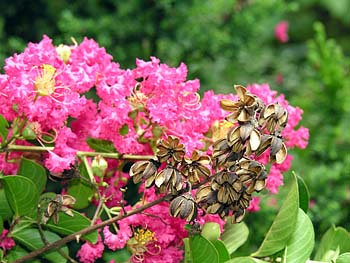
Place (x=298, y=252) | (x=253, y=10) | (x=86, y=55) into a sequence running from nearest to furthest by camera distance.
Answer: (x=298, y=252)
(x=86, y=55)
(x=253, y=10)

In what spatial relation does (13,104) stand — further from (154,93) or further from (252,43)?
(252,43)

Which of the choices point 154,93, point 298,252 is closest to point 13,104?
point 154,93

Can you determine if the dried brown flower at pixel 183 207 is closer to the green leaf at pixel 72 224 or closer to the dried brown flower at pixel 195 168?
the dried brown flower at pixel 195 168

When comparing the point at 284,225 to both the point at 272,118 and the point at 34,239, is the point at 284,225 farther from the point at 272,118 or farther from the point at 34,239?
the point at 34,239

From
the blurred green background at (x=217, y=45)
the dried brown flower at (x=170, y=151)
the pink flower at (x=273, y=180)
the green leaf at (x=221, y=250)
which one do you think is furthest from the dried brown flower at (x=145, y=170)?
the blurred green background at (x=217, y=45)

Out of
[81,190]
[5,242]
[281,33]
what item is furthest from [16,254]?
[281,33]

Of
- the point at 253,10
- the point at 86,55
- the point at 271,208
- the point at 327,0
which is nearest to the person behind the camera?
the point at 86,55

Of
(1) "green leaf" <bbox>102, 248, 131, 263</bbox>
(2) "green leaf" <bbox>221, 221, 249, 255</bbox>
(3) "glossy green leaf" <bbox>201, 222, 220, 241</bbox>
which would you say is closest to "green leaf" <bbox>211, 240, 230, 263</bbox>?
(3) "glossy green leaf" <bbox>201, 222, 220, 241</bbox>
